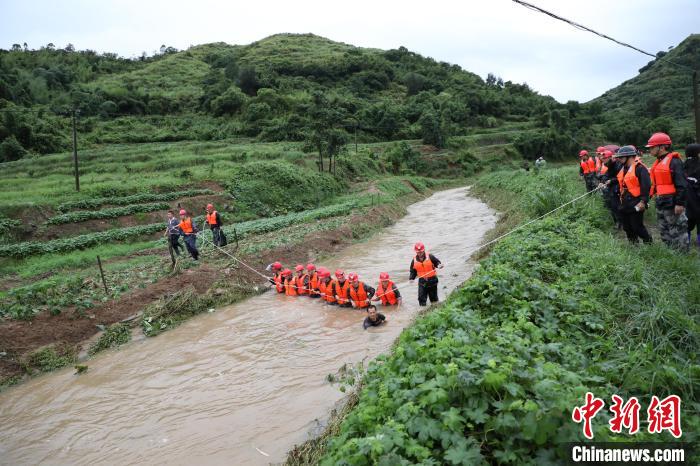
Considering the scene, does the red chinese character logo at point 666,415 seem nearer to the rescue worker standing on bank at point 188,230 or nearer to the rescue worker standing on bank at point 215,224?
the rescue worker standing on bank at point 188,230

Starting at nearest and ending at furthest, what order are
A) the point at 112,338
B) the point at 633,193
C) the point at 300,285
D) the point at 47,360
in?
1. the point at 633,193
2. the point at 47,360
3. the point at 112,338
4. the point at 300,285

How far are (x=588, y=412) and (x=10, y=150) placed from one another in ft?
147

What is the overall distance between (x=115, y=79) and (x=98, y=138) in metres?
38.3

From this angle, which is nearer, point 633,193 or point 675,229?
point 675,229

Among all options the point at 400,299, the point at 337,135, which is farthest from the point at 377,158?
the point at 400,299

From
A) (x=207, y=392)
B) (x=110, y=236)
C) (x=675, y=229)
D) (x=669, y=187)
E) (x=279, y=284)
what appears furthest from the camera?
(x=110, y=236)

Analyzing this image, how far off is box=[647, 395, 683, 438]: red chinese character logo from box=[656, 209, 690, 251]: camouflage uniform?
4611 millimetres

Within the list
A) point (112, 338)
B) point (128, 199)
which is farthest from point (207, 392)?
point (128, 199)

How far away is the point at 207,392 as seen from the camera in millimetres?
8734

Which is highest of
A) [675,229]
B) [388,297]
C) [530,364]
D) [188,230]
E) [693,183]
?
[693,183]

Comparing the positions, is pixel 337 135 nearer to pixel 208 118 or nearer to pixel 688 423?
pixel 208 118

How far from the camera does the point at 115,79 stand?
76.9 metres

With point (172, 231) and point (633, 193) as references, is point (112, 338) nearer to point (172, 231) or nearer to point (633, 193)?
point (172, 231)

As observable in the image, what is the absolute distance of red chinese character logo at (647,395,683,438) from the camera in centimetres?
344
